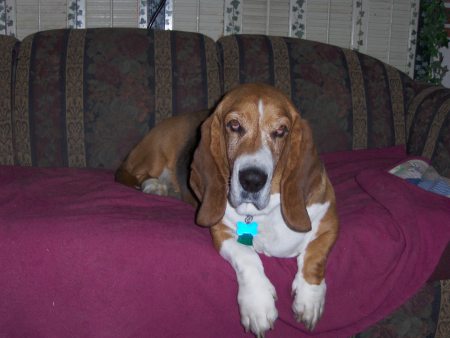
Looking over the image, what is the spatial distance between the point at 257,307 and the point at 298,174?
1.86 ft

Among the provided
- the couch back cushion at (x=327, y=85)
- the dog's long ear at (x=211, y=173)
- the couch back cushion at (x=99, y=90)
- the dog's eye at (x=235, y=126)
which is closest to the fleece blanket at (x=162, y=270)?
the dog's long ear at (x=211, y=173)

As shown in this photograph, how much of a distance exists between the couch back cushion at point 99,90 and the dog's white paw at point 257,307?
171 cm

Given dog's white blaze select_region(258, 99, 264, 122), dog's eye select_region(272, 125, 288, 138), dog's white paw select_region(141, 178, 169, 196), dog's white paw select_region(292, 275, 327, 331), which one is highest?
dog's white blaze select_region(258, 99, 264, 122)

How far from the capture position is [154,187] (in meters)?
2.85

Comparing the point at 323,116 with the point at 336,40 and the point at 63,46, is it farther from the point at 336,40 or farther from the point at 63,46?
the point at 63,46

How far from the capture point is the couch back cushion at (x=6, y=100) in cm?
318

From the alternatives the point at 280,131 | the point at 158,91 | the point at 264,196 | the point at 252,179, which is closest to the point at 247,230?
the point at 264,196

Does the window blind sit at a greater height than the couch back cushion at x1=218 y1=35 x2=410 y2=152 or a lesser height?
greater

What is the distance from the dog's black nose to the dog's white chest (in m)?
0.19

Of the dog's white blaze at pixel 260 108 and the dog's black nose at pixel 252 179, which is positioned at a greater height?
the dog's white blaze at pixel 260 108

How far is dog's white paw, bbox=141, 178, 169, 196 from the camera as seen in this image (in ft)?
9.27

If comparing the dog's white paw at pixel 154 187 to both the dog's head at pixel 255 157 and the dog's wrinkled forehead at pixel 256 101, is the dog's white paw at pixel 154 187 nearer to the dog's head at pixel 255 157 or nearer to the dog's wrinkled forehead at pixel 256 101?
the dog's head at pixel 255 157

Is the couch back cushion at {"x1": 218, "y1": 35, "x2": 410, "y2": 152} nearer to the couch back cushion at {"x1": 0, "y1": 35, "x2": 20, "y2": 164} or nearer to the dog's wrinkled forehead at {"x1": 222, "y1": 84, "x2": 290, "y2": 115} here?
the dog's wrinkled forehead at {"x1": 222, "y1": 84, "x2": 290, "y2": 115}

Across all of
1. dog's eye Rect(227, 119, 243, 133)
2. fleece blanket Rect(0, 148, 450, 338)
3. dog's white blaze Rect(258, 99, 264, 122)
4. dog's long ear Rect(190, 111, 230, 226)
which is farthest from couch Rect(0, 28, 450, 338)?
dog's white blaze Rect(258, 99, 264, 122)
